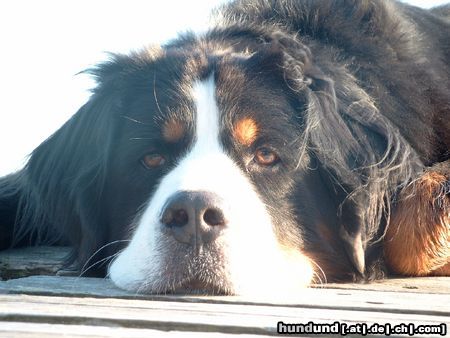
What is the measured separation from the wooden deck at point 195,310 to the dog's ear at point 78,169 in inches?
21.6

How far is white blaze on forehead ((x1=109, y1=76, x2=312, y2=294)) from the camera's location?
81.5 inches

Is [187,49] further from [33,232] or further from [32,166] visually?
[33,232]

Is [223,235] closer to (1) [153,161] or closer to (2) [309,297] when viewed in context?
(2) [309,297]

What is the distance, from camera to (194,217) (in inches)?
77.5

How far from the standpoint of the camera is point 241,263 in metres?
2.08

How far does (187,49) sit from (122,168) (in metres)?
0.59

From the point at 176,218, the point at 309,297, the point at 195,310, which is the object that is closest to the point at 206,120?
the point at 176,218

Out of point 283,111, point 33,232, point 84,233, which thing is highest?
point 283,111

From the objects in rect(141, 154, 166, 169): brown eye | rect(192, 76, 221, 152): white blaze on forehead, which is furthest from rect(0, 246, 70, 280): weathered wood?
rect(192, 76, 221, 152): white blaze on forehead

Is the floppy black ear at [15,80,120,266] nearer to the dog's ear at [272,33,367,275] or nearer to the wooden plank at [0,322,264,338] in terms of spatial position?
the dog's ear at [272,33,367,275]

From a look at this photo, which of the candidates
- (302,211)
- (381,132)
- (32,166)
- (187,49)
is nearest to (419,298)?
(302,211)

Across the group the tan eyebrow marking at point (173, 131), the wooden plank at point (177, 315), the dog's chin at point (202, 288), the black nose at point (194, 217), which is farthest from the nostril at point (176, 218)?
the tan eyebrow marking at point (173, 131)

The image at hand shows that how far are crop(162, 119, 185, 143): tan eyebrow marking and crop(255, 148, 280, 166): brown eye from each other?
0.27 m

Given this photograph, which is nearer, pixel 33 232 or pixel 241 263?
pixel 241 263
